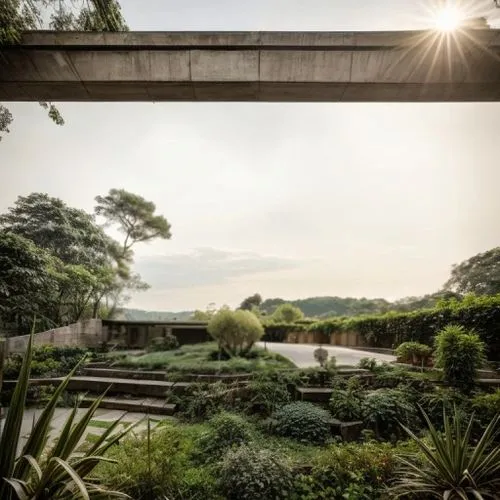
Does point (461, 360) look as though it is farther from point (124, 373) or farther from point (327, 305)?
point (327, 305)

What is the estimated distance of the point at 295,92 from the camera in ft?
11.5

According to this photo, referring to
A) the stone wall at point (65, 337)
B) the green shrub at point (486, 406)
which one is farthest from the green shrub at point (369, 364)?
the stone wall at point (65, 337)

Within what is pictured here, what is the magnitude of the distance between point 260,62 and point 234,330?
8376 mm

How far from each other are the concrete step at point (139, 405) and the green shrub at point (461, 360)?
5374mm

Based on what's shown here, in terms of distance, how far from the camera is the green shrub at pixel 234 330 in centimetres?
1012

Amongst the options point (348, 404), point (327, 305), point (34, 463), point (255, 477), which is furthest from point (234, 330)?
point (327, 305)

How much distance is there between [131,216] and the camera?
31.3 ft

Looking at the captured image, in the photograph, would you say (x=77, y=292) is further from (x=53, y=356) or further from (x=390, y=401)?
(x=390, y=401)

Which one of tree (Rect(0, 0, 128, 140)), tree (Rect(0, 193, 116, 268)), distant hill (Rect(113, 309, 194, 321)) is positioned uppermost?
tree (Rect(0, 0, 128, 140))

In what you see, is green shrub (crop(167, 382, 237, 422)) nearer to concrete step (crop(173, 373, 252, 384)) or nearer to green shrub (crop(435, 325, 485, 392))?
concrete step (crop(173, 373, 252, 384))

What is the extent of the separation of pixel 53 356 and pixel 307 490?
8.99 metres

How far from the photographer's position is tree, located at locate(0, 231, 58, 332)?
510 centimetres

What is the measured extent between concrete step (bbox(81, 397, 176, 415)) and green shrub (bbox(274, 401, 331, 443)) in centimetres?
223

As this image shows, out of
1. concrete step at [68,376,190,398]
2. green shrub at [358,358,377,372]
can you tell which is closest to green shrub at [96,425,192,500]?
concrete step at [68,376,190,398]
